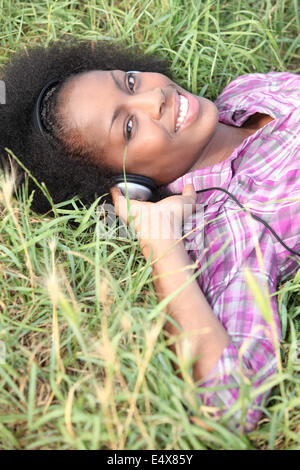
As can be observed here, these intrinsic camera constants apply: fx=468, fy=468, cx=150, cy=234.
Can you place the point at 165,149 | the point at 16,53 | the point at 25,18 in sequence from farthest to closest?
the point at 25,18, the point at 16,53, the point at 165,149

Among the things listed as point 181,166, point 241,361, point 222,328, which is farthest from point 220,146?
point 241,361

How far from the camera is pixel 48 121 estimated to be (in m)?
1.92

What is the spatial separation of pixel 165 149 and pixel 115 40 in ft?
3.09

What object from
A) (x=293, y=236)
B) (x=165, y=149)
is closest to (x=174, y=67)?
(x=165, y=149)

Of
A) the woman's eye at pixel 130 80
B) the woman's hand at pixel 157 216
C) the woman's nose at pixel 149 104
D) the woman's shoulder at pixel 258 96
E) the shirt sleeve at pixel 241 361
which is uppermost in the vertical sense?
the woman's eye at pixel 130 80

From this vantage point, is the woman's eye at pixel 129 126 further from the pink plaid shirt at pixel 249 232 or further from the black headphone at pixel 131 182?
the pink plaid shirt at pixel 249 232

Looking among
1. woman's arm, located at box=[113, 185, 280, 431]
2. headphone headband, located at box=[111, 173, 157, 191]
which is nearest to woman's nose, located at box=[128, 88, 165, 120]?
headphone headband, located at box=[111, 173, 157, 191]

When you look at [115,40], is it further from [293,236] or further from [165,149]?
[293,236]

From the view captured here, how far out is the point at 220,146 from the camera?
2.14 metres

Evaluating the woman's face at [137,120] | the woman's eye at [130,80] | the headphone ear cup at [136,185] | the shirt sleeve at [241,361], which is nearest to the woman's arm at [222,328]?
the shirt sleeve at [241,361]

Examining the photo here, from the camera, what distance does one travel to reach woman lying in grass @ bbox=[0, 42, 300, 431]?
1.60 meters

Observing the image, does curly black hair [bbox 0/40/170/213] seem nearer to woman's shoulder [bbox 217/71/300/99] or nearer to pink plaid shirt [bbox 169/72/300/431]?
pink plaid shirt [bbox 169/72/300/431]

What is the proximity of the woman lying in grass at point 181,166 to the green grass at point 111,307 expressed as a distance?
12 centimetres

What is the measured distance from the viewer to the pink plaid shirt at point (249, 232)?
4.61 ft
